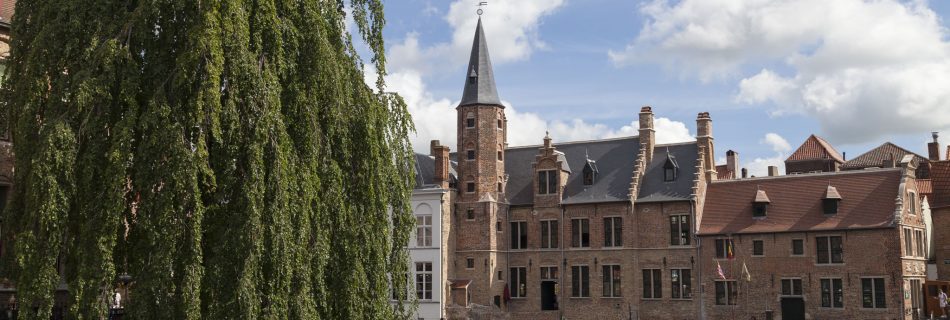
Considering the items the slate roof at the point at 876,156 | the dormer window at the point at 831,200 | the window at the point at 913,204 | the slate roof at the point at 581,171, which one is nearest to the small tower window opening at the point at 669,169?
the slate roof at the point at 581,171

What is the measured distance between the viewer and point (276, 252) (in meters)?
11.4

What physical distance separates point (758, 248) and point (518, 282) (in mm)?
10510

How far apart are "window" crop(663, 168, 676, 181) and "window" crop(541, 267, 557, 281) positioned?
6.24m

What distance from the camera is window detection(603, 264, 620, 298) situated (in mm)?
38281

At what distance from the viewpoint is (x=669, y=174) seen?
3838cm

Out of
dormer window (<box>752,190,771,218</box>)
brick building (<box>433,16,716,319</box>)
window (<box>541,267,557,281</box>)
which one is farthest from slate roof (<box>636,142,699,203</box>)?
window (<box>541,267,557,281</box>)

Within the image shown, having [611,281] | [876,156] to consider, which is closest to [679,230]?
[611,281]

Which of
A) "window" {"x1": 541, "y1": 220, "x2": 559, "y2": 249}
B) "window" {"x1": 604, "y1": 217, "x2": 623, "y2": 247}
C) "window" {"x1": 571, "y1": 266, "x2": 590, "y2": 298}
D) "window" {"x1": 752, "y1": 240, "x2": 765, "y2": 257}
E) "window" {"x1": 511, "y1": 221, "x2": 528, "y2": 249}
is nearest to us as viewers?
"window" {"x1": 752, "y1": 240, "x2": 765, "y2": 257}

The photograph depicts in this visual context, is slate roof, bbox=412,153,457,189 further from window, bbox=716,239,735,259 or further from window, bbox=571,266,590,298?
window, bbox=716,239,735,259

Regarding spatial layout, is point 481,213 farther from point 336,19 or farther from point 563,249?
point 336,19

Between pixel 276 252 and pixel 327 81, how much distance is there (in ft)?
9.18

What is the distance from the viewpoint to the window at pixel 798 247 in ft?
114

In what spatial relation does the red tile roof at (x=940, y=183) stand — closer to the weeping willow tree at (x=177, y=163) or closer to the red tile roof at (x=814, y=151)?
the red tile roof at (x=814, y=151)

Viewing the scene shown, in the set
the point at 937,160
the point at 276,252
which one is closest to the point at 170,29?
the point at 276,252
